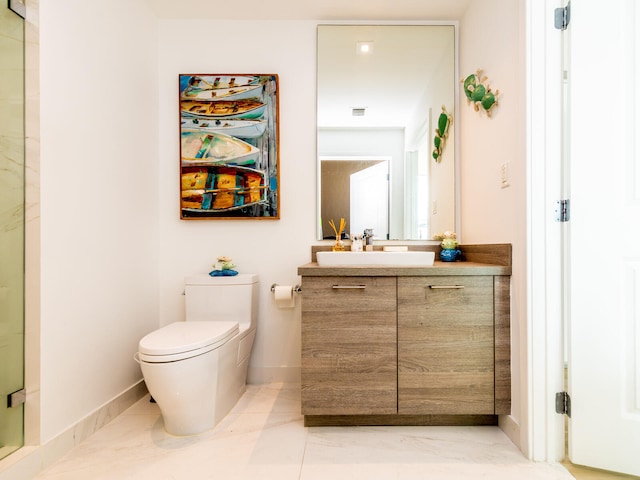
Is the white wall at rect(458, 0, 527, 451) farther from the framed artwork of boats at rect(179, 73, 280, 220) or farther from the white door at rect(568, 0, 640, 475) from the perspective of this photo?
the framed artwork of boats at rect(179, 73, 280, 220)

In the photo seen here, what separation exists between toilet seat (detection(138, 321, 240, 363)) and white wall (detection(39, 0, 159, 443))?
12.7 inches

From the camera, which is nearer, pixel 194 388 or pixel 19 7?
pixel 19 7

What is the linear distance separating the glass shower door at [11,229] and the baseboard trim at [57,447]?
64 millimetres

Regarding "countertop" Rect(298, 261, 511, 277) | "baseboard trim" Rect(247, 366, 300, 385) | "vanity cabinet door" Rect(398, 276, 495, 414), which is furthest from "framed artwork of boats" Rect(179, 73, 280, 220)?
"vanity cabinet door" Rect(398, 276, 495, 414)

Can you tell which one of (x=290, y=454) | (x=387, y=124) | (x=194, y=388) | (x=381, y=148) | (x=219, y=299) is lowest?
(x=290, y=454)

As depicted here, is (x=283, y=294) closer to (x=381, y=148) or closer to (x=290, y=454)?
(x=290, y=454)

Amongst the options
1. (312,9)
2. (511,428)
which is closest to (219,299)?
(511,428)

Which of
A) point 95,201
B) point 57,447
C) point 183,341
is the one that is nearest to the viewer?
point 57,447

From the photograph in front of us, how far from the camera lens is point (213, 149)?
2.29 metres

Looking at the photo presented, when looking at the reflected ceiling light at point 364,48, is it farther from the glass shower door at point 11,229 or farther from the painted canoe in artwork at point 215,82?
the glass shower door at point 11,229

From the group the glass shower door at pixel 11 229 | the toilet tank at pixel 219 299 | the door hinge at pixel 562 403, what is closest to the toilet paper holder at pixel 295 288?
the toilet tank at pixel 219 299

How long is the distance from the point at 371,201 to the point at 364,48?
3.14 feet

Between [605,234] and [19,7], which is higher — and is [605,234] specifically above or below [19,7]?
below

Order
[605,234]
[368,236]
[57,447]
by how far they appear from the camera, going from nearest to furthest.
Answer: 1. [605,234]
2. [57,447]
3. [368,236]
